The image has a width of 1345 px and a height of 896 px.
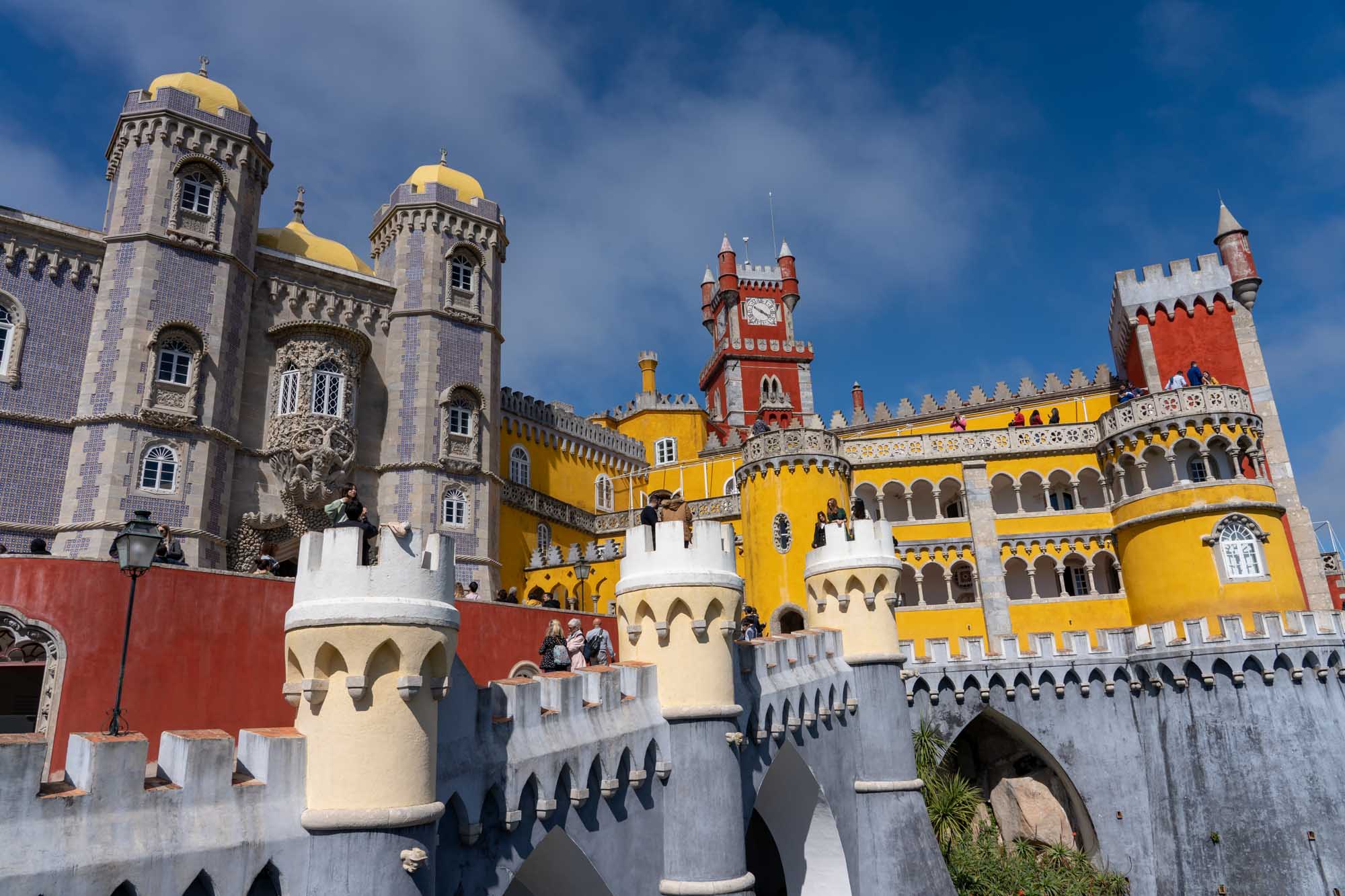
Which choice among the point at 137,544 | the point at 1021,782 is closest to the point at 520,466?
the point at 1021,782

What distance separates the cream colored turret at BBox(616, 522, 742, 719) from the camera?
11.9 meters

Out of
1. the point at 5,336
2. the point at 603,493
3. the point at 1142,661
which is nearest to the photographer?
the point at 5,336

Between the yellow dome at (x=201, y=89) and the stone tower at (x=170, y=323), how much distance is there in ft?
0.14

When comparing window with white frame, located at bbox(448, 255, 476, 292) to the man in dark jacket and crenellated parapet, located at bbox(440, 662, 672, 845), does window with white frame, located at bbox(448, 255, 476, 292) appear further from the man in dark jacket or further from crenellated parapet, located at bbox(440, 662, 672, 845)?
crenellated parapet, located at bbox(440, 662, 672, 845)

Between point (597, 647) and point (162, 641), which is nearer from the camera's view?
point (162, 641)

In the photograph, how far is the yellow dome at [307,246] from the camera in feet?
95.6

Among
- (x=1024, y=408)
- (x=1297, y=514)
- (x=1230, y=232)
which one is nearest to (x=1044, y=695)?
(x=1297, y=514)

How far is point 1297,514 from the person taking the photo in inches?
1216

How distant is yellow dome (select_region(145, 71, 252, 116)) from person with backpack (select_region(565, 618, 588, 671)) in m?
20.8

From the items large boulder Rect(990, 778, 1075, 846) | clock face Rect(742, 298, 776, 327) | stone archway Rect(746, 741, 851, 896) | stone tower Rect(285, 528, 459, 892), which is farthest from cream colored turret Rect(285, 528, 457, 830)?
clock face Rect(742, 298, 776, 327)

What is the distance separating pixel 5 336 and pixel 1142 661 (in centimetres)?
3233

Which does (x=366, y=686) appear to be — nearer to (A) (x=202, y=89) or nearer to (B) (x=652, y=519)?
(B) (x=652, y=519)

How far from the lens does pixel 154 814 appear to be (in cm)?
657

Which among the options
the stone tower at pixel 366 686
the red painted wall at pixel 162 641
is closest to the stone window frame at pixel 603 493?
the red painted wall at pixel 162 641
